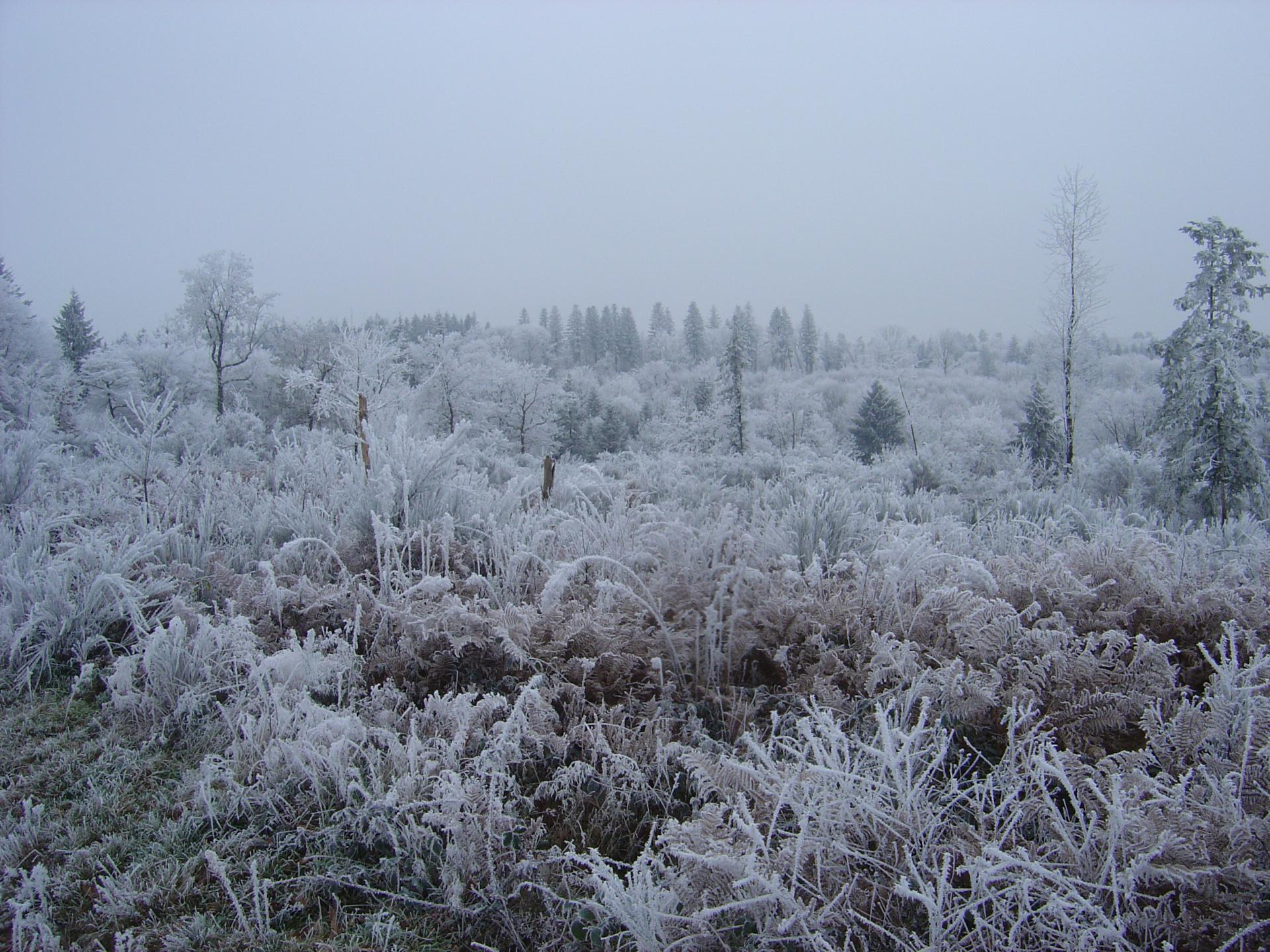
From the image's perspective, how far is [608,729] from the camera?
2.30 m

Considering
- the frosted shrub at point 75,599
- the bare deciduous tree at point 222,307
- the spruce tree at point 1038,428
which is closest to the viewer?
the frosted shrub at point 75,599

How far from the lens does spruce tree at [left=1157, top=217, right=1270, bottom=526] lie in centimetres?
1334

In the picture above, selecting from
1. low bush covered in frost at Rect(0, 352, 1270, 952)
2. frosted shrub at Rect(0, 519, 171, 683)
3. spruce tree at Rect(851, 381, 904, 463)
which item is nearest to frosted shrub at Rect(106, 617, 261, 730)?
low bush covered in frost at Rect(0, 352, 1270, 952)

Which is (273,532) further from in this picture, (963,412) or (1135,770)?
(963,412)

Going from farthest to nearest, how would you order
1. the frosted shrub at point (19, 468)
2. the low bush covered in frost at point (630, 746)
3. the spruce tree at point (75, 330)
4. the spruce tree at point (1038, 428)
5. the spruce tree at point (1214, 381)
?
the spruce tree at point (75, 330) → the spruce tree at point (1038, 428) → the spruce tree at point (1214, 381) → the frosted shrub at point (19, 468) → the low bush covered in frost at point (630, 746)

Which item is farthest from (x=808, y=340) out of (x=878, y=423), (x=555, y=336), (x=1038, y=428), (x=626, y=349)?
(x=1038, y=428)

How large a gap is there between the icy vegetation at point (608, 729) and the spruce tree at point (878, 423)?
34.9m

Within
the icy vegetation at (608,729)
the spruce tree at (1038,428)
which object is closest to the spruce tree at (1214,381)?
the spruce tree at (1038,428)

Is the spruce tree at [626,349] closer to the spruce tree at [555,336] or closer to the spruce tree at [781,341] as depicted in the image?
the spruce tree at [555,336]

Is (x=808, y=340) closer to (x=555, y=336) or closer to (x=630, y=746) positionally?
(x=555, y=336)

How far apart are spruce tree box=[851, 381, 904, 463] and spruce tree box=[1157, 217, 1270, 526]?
2236 centimetres

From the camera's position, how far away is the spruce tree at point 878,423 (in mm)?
37875

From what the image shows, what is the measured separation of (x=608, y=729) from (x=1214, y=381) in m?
17.5

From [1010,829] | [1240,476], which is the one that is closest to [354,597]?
[1010,829]
